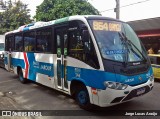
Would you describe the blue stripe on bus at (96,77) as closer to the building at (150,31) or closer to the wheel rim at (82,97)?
the wheel rim at (82,97)

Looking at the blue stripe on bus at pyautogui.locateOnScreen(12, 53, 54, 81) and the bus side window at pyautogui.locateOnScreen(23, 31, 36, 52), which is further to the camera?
the bus side window at pyautogui.locateOnScreen(23, 31, 36, 52)

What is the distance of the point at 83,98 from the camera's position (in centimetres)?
593

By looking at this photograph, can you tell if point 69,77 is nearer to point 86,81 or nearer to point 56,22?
point 86,81

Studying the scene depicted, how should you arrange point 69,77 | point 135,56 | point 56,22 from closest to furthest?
point 135,56 < point 69,77 < point 56,22

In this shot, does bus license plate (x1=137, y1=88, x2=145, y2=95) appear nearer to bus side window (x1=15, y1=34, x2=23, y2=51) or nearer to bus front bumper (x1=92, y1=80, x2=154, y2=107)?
bus front bumper (x1=92, y1=80, x2=154, y2=107)

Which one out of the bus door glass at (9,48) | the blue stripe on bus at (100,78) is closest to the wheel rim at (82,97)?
the blue stripe on bus at (100,78)

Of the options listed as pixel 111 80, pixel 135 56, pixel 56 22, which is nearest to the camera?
pixel 111 80

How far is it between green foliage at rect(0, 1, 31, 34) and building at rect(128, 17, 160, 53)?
19273 millimetres

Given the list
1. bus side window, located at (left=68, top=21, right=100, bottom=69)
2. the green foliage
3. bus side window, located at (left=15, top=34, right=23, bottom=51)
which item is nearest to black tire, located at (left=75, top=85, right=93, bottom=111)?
bus side window, located at (left=68, top=21, right=100, bottom=69)

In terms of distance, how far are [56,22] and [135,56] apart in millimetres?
2882

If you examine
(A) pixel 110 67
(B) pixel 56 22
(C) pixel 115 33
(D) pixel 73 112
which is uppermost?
(B) pixel 56 22

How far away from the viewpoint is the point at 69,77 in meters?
6.26

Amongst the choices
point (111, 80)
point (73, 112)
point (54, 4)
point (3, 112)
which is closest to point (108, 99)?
point (111, 80)

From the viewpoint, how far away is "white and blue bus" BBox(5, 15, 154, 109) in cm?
501
